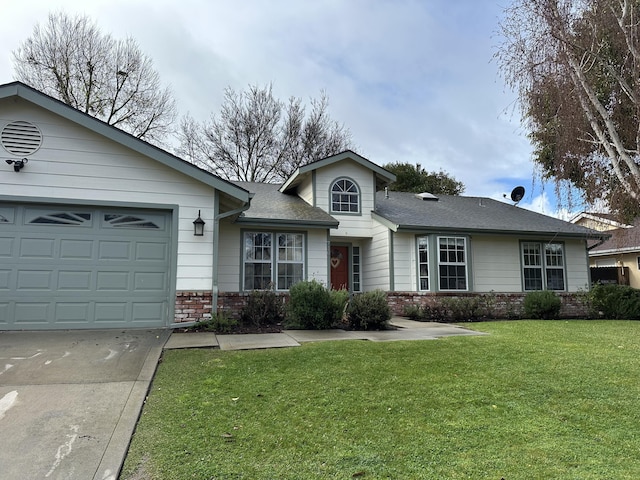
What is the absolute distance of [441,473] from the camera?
2914mm

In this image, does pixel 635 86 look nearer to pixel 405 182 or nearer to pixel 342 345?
pixel 342 345

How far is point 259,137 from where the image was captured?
26.5 metres

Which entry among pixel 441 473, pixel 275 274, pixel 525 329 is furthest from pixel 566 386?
pixel 275 274

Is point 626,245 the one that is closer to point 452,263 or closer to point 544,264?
point 544,264

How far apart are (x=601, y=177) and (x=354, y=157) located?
7300mm

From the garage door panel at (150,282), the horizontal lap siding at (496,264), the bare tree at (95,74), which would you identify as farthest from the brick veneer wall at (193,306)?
the bare tree at (95,74)

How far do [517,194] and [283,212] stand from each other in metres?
10.7

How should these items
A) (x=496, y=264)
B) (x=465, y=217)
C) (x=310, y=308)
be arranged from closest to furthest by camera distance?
1. (x=310, y=308)
2. (x=496, y=264)
3. (x=465, y=217)

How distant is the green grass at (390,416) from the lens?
3.02 metres


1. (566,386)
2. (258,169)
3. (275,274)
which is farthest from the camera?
(258,169)

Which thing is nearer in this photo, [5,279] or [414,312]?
[5,279]

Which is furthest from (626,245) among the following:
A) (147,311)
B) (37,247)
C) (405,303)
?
(37,247)

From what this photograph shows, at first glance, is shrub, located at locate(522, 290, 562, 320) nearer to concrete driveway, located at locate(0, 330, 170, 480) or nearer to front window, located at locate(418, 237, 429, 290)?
front window, located at locate(418, 237, 429, 290)

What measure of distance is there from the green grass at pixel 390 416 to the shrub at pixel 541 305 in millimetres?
5919
